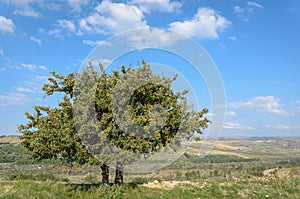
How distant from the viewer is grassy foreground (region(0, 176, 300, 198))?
1844 cm

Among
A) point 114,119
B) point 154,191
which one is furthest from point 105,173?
point 114,119

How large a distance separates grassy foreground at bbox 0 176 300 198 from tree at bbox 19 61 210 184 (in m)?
1.92

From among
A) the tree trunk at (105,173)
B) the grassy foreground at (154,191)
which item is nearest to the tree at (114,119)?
the tree trunk at (105,173)

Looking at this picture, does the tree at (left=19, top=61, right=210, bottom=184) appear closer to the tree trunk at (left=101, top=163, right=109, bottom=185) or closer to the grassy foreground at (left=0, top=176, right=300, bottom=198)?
the tree trunk at (left=101, top=163, right=109, bottom=185)

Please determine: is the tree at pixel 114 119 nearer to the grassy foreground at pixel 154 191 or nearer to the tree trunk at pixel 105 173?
the tree trunk at pixel 105 173

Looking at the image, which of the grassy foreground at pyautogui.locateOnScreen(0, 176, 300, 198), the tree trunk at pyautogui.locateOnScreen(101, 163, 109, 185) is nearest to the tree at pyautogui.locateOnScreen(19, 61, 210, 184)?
the tree trunk at pyautogui.locateOnScreen(101, 163, 109, 185)

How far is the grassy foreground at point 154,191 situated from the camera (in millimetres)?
18439

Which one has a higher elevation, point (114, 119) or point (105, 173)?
point (114, 119)

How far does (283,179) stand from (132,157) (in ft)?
48.9

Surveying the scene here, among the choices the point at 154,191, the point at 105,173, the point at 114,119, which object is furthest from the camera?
the point at 105,173

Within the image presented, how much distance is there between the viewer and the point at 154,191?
64.4 ft

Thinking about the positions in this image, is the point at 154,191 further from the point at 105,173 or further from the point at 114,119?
the point at 114,119

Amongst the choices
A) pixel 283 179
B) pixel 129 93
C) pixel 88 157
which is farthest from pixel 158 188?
pixel 283 179

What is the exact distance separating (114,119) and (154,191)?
6.31m
